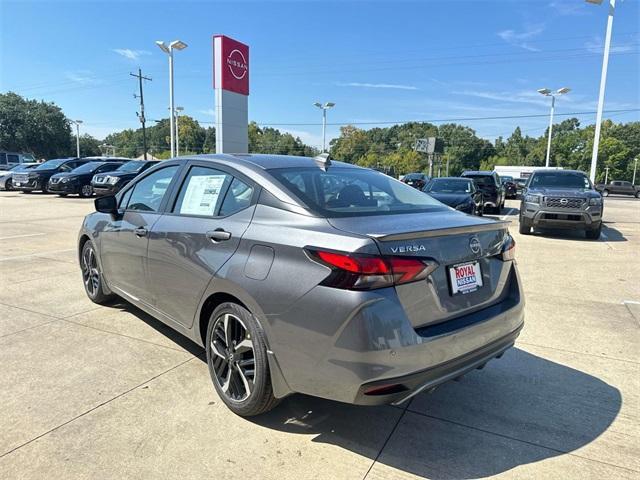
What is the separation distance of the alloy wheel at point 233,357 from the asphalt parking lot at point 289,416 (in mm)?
180

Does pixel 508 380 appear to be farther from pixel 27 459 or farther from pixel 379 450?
pixel 27 459

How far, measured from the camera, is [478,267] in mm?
2682

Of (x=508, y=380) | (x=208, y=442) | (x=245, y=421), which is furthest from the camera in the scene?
(x=508, y=380)

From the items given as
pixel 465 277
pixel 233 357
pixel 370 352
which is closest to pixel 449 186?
pixel 465 277

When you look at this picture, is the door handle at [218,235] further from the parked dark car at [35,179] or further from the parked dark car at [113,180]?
the parked dark car at [35,179]

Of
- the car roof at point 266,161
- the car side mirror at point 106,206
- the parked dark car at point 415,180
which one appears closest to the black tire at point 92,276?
the car side mirror at point 106,206

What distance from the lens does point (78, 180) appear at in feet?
65.4

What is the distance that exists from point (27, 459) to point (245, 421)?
1.16m

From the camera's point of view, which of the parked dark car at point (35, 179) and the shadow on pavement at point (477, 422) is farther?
the parked dark car at point (35, 179)

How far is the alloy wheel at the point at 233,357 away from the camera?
274 cm

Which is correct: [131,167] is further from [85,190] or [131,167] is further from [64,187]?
[64,187]

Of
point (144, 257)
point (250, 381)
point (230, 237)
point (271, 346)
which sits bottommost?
point (250, 381)

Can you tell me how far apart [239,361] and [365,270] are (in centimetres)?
113

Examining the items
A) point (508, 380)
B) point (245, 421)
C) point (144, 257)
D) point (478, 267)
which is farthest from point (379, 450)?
point (144, 257)
